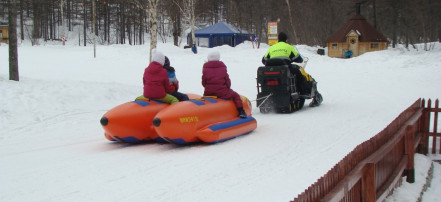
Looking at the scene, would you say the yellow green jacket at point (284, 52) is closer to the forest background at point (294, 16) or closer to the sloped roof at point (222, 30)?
the forest background at point (294, 16)

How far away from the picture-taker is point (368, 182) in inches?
186

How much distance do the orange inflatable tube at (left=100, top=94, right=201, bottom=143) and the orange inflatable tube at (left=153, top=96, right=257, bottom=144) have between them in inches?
16.1

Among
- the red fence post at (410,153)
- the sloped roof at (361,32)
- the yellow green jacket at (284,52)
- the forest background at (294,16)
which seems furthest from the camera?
the forest background at (294,16)

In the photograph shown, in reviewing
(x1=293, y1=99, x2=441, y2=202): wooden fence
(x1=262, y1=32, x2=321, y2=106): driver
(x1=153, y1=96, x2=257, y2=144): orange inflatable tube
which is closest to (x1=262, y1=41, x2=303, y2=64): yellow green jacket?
(x1=262, y1=32, x2=321, y2=106): driver

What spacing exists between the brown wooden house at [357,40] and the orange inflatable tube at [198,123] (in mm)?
32225

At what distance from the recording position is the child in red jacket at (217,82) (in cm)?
945

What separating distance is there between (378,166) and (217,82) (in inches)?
168

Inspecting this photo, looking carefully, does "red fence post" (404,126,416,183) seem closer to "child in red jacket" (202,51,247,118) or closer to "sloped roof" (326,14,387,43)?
"child in red jacket" (202,51,247,118)

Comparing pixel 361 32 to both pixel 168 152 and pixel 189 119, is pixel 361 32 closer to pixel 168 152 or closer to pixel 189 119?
pixel 189 119

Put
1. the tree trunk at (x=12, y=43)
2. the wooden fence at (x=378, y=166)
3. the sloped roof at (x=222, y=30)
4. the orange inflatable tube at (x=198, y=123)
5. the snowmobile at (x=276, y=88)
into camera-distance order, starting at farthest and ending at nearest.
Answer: the sloped roof at (x=222, y=30)
the tree trunk at (x=12, y=43)
the snowmobile at (x=276, y=88)
the orange inflatable tube at (x=198, y=123)
the wooden fence at (x=378, y=166)

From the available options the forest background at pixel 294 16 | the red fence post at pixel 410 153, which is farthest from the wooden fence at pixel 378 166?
the forest background at pixel 294 16

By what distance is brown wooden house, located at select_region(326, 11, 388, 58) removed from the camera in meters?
39.2

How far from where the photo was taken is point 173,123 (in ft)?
26.0

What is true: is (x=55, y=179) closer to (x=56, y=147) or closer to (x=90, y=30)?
(x=56, y=147)
